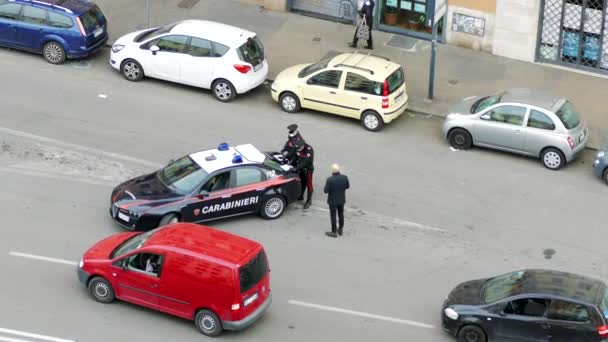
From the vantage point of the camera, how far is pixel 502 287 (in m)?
20.3

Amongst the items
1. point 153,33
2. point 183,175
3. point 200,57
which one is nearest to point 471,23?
point 200,57

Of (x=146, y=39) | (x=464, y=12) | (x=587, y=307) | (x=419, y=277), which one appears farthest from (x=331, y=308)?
(x=464, y=12)

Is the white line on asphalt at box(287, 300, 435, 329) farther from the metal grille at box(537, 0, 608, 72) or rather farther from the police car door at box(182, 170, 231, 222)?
the metal grille at box(537, 0, 608, 72)

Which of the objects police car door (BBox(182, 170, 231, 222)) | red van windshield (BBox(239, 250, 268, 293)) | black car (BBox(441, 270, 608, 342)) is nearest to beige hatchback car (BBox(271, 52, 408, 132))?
police car door (BBox(182, 170, 231, 222))

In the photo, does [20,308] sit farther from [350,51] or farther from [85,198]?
[350,51]

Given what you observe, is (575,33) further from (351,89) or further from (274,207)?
(274,207)

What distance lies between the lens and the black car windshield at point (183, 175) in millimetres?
23359

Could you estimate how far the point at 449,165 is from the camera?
26.5m

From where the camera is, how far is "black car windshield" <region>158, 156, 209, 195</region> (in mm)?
23359

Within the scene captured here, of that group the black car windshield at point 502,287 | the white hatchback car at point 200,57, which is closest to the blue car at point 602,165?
the black car windshield at point 502,287

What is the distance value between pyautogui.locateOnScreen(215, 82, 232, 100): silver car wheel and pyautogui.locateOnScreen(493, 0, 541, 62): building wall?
23.7 ft

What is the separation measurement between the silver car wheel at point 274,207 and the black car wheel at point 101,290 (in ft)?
13.4

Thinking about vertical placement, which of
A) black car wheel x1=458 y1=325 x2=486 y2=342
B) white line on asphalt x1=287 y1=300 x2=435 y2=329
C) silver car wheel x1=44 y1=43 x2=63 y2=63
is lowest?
white line on asphalt x1=287 y1=300 x2=435 y2=329

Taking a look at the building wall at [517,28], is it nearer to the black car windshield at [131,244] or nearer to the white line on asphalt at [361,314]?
the white line on asphalt at [361,314]
